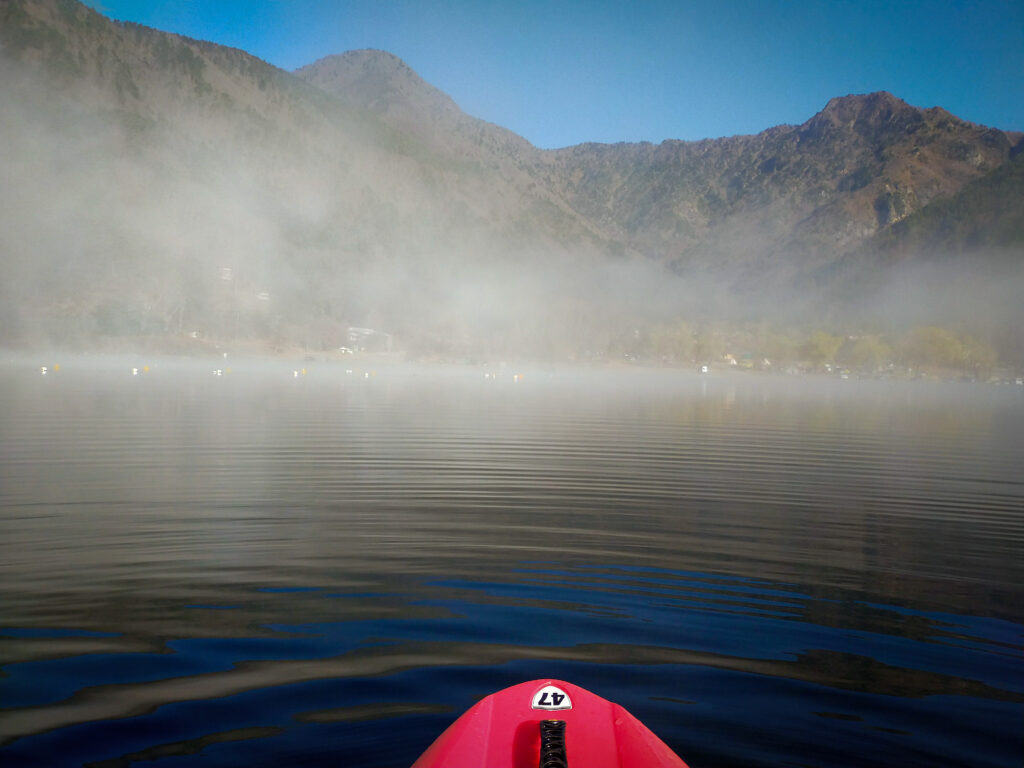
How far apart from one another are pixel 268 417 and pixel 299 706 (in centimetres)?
3265

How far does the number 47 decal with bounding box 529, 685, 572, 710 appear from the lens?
16.1 ft

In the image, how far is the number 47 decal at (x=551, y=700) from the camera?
4914mm

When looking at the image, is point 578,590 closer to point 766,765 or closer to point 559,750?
point 766,765

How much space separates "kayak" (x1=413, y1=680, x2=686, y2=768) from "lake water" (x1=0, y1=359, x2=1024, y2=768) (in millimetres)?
959

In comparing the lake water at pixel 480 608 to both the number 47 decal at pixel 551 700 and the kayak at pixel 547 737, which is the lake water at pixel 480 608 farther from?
the number 47 decal at pixel 551 700

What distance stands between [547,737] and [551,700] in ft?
1.59

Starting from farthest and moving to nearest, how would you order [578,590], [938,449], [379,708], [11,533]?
[938,449] < [11,533] < [578,590] < [379,708]

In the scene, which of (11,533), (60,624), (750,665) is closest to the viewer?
(750,665)

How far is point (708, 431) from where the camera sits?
35.6m

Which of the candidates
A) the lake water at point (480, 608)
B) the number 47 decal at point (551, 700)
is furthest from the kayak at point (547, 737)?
the lake water at point (480, 608)

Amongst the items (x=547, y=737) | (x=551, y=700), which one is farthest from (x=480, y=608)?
(x=547, y=737)

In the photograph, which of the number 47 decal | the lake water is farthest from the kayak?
the lake water

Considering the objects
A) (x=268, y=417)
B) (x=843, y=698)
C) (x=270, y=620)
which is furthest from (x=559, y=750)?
(x=268, y=417)

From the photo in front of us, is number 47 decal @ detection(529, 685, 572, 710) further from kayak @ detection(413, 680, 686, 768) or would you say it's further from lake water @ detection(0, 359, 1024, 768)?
lake water @ detection(0, 359, 1024, 768)
